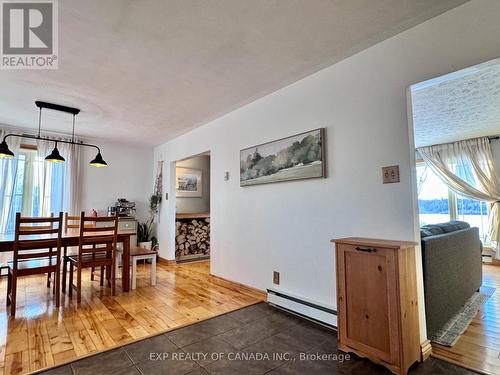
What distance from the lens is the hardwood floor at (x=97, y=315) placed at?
1.91 metres

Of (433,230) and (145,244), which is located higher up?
(433,230)

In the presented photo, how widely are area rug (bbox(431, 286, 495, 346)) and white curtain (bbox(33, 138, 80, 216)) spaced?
552cm

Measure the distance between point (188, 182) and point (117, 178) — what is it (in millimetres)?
1460

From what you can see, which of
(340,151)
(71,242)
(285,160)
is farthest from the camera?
(71,242)

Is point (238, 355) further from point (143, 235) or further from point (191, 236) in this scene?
point (143, 235)

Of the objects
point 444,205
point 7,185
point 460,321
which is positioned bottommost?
point 460,321

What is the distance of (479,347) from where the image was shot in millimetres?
1929

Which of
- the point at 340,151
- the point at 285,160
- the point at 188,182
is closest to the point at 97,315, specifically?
the point at 285,160

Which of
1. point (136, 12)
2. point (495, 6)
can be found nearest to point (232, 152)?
point (136, 12)

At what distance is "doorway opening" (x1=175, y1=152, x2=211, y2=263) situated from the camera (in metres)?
5.36

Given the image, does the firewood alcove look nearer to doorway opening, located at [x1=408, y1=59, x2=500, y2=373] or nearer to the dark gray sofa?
doorway opening, located at [x1=408, y1=59, x2=500, y2=373]

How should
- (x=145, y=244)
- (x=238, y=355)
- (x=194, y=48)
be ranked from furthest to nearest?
1. (x=145, y=244)
2. (x=194, y=48)
3. (x=238, y=355)

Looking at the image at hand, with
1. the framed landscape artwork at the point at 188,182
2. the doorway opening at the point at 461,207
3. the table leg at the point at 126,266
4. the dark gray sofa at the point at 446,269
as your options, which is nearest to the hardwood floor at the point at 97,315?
the table leg at the point at 126,266

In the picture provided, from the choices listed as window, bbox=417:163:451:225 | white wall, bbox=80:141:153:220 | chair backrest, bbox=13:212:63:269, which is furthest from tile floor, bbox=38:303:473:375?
window, bbox=417:163:451:225
